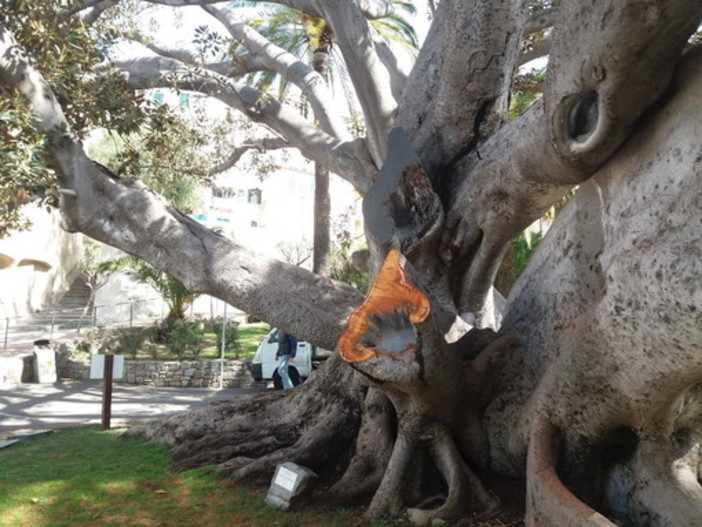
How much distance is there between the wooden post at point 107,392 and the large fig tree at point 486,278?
1856 millimetres

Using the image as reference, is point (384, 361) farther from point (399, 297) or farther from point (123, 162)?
point (123, 162)

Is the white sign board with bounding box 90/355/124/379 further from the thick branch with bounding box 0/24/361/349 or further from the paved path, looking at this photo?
the thick branch with bounding box 0/24/361/349

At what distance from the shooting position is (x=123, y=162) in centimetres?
853

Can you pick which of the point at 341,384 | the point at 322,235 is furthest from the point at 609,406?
the point at 322,235

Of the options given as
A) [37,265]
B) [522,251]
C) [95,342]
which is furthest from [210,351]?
[37,265]

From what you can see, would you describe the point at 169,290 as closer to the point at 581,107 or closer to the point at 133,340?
the point at 133,340

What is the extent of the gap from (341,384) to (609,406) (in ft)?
10.1

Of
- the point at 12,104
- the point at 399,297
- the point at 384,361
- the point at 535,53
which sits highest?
the point at 535,53

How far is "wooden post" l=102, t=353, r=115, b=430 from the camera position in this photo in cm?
894

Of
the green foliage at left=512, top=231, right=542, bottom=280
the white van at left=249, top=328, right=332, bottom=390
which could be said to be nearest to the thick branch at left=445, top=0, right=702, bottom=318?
the white van at left=249, top=328, right=332, bottom=390

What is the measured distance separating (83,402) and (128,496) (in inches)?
298

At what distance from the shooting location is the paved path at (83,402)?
10.3 meters

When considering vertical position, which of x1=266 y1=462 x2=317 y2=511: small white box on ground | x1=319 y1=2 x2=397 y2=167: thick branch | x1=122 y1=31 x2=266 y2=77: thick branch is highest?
x1=122 y1=31 x2=266 y2=77: thick branch

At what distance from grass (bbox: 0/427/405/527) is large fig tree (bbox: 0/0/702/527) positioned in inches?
11.6
